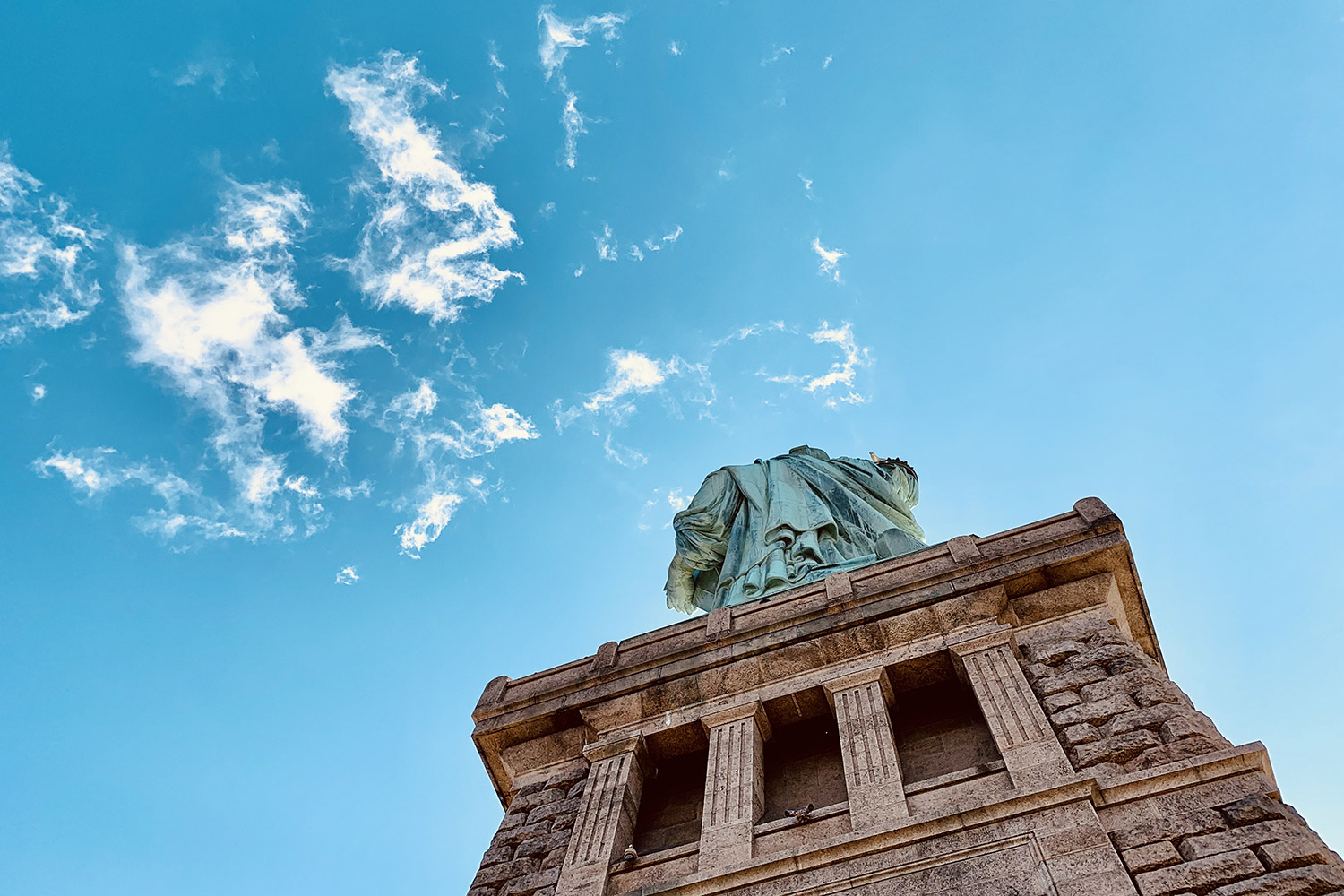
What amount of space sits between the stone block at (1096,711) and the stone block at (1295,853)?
5.79 feet

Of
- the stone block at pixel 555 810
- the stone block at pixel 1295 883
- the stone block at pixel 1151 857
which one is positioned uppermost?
the stone block at pixel 555 810

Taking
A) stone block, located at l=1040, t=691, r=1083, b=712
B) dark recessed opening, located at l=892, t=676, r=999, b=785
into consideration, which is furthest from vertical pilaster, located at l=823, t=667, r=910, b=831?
stone block, located at l=1040, t=691, r=1083, b=712

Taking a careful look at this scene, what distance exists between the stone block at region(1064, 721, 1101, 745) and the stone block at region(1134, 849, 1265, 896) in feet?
4.80

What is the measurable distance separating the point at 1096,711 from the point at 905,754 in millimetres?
1714

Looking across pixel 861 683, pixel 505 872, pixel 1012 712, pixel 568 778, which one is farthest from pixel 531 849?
pixel 1012 712

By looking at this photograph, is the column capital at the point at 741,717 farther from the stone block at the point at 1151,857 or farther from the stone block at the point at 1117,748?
the stone block at the point at 1151,857

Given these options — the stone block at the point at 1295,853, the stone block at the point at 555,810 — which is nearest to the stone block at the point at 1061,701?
the stone block at the point at 1295,853

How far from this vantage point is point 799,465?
19156 mm

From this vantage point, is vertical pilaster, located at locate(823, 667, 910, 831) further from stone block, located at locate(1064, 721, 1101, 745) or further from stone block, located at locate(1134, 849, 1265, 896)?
stone block, located at locate(1134, 849, 1265, 896)

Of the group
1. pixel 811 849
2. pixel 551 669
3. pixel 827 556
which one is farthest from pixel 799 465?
pixel 811 849

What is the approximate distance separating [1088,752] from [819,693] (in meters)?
2.74

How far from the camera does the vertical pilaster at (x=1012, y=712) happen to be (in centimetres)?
798

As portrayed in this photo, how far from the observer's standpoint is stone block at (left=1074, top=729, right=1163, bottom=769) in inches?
311

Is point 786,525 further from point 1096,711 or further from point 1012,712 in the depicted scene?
point 1096,711
